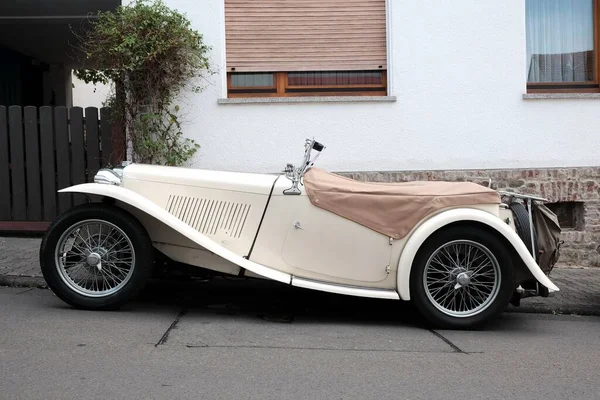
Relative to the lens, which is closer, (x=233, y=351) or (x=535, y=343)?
(x=233, y=351)

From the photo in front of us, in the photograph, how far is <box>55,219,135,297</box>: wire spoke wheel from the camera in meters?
6.10

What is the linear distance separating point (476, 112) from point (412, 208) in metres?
3.87

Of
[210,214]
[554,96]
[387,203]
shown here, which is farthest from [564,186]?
[210,214]

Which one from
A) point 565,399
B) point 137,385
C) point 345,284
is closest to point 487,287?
point 345,284

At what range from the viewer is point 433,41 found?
9281mm

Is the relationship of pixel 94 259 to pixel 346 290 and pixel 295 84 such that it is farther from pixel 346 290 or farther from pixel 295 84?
pixel 295 84

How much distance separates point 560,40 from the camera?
9789mm

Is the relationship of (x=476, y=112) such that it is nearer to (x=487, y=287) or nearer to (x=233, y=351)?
(x=487, y=287)

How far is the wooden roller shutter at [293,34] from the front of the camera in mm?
9188

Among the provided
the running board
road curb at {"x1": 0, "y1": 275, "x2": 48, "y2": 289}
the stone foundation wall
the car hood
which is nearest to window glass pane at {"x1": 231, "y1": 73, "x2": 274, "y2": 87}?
the stone foundation wall

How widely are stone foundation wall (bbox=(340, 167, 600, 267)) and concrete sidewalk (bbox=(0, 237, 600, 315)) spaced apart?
27 centimetres

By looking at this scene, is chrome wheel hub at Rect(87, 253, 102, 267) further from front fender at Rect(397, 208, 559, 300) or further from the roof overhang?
the roof overhang

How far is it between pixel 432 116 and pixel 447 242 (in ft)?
12.2

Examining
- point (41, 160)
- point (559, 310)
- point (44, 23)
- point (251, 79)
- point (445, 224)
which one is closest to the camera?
point (445, 224)
